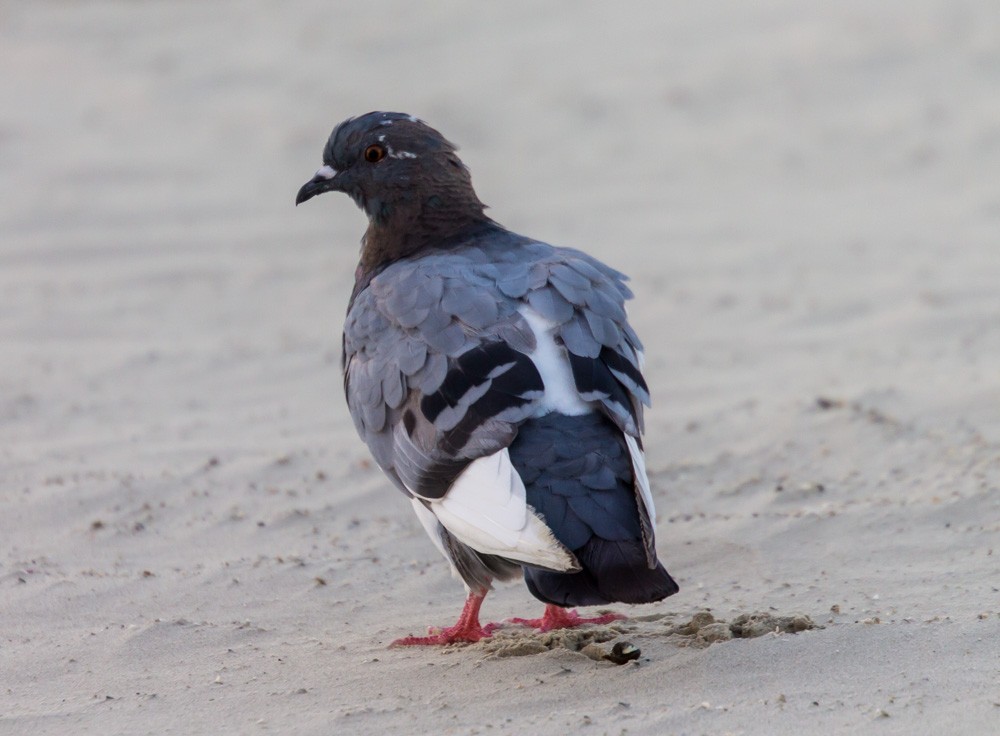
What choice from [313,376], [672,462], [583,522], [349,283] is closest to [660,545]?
[672,462]

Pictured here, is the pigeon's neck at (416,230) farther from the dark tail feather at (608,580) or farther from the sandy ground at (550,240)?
the dark tail feather at (608,580)

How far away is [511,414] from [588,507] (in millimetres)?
392

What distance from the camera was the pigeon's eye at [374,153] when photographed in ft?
19.6

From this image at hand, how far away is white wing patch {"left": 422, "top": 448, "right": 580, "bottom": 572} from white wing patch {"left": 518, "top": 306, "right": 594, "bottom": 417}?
24cm

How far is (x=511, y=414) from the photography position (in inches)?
175

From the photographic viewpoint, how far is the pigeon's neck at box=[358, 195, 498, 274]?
5.85 m

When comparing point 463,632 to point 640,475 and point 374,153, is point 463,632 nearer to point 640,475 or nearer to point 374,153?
point 640,475

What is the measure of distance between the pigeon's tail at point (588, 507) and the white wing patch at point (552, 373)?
4cm

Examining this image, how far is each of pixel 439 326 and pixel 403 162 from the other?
4.40 feet

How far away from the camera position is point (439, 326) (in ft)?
15.8

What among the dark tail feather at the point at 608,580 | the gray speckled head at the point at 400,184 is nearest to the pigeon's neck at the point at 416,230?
the gray speckled head at the point at 400,184

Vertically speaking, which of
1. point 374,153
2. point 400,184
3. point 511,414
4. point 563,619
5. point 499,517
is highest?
point 374,153

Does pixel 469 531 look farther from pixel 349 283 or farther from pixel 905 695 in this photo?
pixel 349 283

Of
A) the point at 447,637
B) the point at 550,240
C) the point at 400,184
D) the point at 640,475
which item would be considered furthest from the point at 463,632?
the point at 550,240
